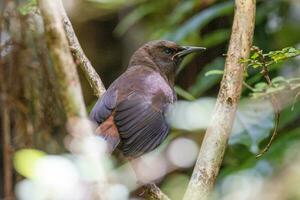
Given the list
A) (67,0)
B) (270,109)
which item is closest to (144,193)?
(270,109)

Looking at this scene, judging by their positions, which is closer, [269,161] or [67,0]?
[269,161]

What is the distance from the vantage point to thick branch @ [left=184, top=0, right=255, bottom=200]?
103 inches

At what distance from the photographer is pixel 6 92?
407 centimetres

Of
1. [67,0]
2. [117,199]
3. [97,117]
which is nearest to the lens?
[117,199]

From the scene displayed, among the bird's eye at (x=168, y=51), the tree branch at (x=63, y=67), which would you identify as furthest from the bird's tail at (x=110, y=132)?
the tree branch at (x=63, y=67)

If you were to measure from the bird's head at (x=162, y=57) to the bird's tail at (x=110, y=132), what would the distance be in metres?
1.02

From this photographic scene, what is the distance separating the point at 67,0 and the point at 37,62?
1.93 metres

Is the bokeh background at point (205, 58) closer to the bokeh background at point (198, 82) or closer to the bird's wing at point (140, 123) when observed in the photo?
the bokeh background at point (198, 82)

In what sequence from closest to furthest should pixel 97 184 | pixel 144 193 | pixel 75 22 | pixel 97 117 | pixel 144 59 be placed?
pixel 97 184, pixel 144 193, pixel 97 117, pixel 144 59, pixel 75 22

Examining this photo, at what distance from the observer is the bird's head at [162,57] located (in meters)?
4.52

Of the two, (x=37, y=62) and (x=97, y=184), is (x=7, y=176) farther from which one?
(x=97, y=184)

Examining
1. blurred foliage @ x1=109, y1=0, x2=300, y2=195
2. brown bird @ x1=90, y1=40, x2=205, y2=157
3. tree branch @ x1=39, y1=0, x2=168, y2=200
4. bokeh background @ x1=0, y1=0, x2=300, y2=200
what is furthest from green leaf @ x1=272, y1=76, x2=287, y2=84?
tree branch @ x1=39, y1=0, x2=168, y2=200

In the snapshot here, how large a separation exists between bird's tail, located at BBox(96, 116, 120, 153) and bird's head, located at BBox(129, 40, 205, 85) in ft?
3.34

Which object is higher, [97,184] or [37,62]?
[97,184]
